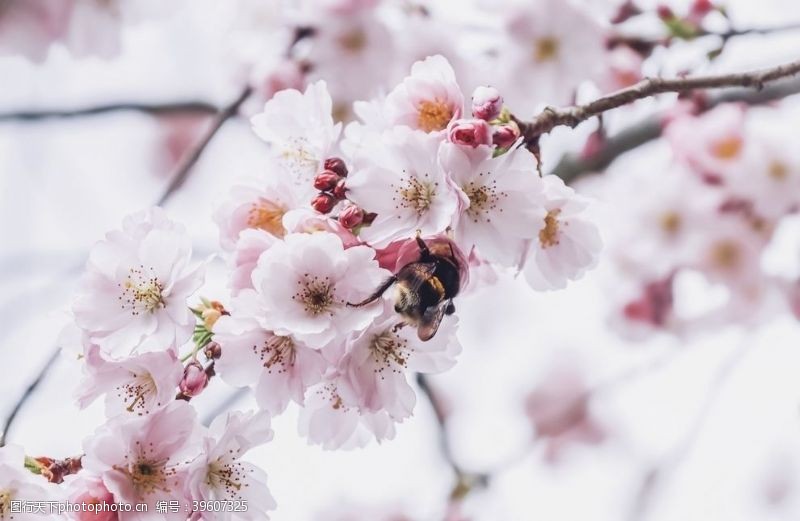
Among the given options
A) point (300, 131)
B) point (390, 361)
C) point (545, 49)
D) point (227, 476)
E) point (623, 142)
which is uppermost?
point (300, 131)

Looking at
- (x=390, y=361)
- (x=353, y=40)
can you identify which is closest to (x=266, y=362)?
(x=390, y=361)

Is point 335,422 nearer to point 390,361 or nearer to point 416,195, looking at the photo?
point 390,361

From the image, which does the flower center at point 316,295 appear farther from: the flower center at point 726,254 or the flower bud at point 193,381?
the flower center at point 726,254

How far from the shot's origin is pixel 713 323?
7.79 ft

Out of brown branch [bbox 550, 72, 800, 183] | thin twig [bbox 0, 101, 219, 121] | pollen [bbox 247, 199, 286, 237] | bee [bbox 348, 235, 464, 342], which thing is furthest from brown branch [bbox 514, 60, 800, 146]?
thin twig [bbox 0, 101, 219, 121]

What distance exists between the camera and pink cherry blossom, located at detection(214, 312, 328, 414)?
Answer: 31.9 inches

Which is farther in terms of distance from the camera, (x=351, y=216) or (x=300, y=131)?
(x=300, y=131)

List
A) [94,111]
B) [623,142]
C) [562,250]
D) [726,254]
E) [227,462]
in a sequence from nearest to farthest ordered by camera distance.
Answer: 1. [227,462]
2. [562,250]
3. [94,111]
4. [623,142]
5. [726,254]

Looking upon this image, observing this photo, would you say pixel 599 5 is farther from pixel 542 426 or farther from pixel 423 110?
pixel 542 426

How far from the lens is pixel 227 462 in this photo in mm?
855

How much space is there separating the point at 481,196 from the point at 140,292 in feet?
1.18

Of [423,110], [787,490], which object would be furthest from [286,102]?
[787,490]

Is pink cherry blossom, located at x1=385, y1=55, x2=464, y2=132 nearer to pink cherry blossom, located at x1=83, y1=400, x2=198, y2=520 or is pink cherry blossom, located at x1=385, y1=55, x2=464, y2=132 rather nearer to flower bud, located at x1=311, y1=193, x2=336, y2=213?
flower bud, located at x1=311, y1=193, x2=336, y2=213

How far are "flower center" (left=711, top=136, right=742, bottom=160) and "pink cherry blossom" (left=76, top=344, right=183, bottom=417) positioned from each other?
A: 163 cm
